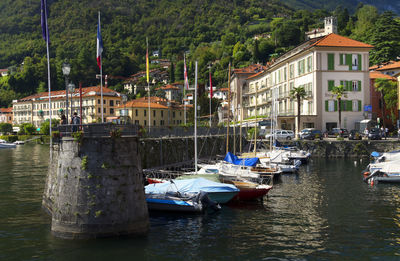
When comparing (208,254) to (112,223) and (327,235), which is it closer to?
(112,223)

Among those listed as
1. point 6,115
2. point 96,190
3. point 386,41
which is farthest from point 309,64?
point 6,115

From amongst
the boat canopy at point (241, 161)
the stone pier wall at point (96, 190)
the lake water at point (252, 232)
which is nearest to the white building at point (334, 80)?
the boat canopy at point (241, 161)

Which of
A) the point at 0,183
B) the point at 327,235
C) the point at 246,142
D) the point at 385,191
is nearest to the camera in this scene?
the point at 327,235

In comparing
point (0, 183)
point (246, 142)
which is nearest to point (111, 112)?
point (246, 142)

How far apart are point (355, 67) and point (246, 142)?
24285mm

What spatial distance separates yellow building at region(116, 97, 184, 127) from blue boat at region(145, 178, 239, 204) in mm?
77464

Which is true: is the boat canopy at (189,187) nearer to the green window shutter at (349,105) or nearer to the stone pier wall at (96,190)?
the stone pier wall at (96,190)

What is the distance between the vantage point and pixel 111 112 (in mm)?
126250

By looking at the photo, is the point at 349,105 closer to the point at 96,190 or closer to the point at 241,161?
the point at 241,161

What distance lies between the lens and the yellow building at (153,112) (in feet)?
368

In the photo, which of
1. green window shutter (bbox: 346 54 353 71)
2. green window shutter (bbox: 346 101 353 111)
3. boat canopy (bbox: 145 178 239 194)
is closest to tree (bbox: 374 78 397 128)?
green window shutter (bbox: 346 101 353 111)

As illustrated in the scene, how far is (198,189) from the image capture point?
2681cm

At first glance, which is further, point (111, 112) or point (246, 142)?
point (111, 112)

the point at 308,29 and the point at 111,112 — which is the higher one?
the point at 308,29
